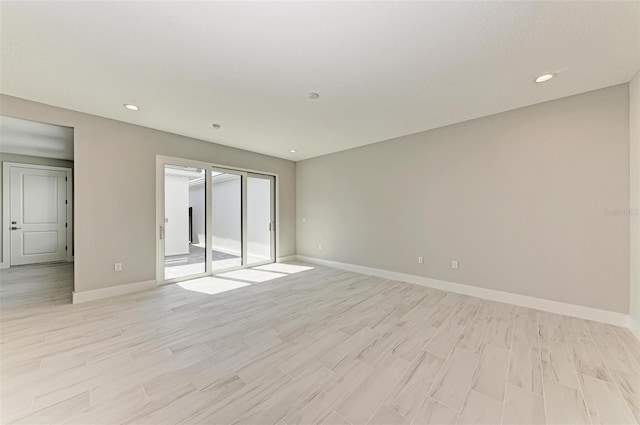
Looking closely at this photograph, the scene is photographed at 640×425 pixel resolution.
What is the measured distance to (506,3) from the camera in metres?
1.63

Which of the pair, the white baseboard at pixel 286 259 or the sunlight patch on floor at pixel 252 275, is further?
the white baseboard at pixel 286 259

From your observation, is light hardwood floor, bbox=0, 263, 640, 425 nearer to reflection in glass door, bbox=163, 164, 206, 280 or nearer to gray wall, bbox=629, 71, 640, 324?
gray wall, bbox=629, 71, 640, 324

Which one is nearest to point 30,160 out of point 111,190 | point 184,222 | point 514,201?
point 184,222

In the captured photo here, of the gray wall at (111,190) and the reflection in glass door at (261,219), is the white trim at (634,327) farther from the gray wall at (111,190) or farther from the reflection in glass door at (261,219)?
the gray wall at (111,190)

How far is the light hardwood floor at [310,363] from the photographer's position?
153 cm

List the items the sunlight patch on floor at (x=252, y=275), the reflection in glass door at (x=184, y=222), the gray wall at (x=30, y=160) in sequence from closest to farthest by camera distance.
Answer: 1. the sunlight patch on floor at (x=252, y=275)
2. the reflection in glass door at (x=184, y=222)
3. the gray wall at (x=30, y=160)

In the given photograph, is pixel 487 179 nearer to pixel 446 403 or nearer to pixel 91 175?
pixel 446 403

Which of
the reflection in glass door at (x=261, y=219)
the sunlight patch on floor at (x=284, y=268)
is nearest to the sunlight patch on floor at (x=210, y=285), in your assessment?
the sunlight patch on floor at (x=284, y=268)

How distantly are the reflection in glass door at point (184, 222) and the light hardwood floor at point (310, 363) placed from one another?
1.69m

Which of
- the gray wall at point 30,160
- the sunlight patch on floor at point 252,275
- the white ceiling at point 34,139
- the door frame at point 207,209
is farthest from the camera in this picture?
the gray wall at point 30,160

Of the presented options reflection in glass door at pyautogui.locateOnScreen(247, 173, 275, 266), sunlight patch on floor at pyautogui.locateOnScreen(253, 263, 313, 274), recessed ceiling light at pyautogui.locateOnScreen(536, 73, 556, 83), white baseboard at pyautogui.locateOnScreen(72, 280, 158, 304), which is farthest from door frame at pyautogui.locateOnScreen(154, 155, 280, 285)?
recessed ceiling light at pyautogui.locateOnScreen(536, 73, 556, 83)

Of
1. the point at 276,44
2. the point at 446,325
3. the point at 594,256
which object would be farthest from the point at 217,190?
the point at 594,256

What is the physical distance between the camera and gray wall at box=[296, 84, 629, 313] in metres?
2.75

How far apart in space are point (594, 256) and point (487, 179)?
1.46 metres
